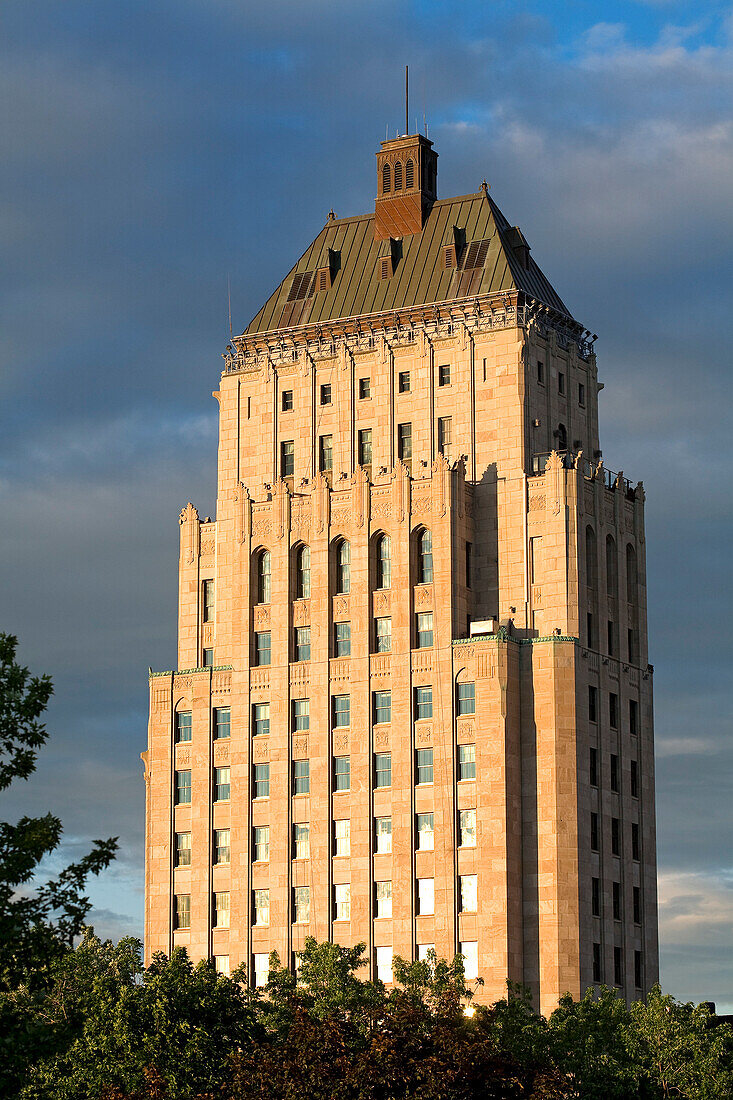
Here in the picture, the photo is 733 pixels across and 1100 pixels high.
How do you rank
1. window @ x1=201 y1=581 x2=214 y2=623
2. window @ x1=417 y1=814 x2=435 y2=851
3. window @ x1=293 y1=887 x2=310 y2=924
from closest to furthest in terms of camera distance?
window @ x1=417 y1=814 x2=435 y2=851 < window @ x1=293 y1=887 x2=310 y2=924 < window @ x1=201 y1=581 x2=214 y2=623

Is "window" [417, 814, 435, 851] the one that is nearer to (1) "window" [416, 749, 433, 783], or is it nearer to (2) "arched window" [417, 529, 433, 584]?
(1) "window" [416, 749, 433, 783]

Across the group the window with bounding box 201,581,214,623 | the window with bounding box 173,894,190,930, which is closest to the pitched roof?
the window with bounding box 201,581,214,623

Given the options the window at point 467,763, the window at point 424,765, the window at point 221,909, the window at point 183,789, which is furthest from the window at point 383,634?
the window at point 221,909

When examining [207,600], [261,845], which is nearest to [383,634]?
[261,845]

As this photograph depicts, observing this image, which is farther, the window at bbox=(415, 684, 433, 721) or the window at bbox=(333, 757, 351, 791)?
the window at bbox=(333, 757, 351, 791)

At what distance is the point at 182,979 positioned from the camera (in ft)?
331

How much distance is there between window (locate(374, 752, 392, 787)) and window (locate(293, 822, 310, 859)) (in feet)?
18.6

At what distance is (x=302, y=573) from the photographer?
14288cm

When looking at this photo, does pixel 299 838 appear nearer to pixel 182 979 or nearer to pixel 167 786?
pixel 167 786

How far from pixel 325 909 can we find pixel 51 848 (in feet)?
243

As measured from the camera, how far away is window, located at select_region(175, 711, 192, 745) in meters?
144

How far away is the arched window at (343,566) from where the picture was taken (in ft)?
462

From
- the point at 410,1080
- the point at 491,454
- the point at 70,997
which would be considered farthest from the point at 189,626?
the point at 410,1080

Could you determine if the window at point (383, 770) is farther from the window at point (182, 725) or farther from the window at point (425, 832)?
the window at point (182, 725)
